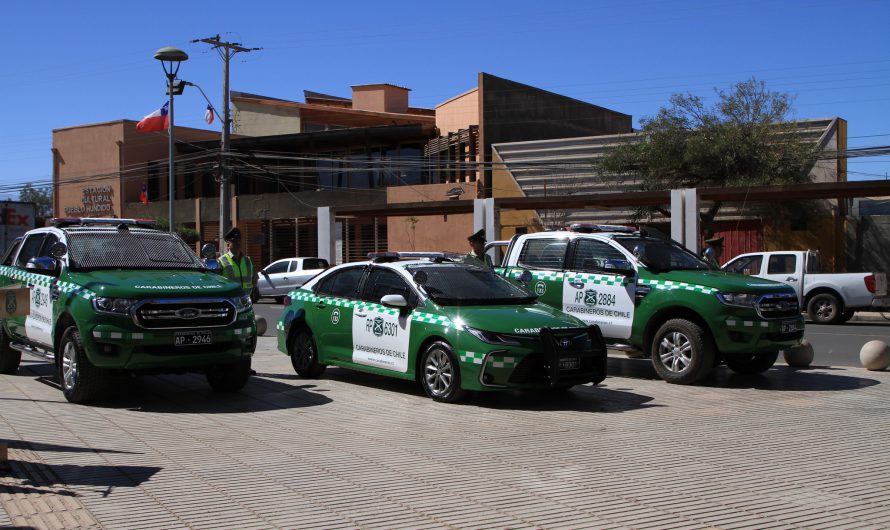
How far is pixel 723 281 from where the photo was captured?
36.2 ft

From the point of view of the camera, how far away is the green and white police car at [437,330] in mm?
9188

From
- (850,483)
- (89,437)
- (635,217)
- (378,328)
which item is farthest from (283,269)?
(850,483)

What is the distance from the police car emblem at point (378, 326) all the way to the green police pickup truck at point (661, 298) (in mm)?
2686

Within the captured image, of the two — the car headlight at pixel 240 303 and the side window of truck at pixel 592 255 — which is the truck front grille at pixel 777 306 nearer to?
the side window of truck at pixel 592 255

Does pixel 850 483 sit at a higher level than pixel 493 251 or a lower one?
lower

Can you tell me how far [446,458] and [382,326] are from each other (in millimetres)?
3493

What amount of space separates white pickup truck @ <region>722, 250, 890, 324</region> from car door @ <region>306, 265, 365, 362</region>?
1185 centimetres

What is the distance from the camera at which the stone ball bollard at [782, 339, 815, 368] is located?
41.3 ft

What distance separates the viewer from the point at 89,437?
773 cm

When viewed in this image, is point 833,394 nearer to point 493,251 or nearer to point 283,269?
point 493,251

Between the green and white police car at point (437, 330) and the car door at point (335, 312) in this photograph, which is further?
the car door at point (335, 312)

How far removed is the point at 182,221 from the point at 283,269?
1881cm

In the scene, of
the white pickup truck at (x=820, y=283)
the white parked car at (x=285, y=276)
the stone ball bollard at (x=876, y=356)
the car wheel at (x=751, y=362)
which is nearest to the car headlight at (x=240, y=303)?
the car wheel at (x=751, y=362)

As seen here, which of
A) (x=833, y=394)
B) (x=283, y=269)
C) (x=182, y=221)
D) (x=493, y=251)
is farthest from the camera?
(x=182, y=221)
